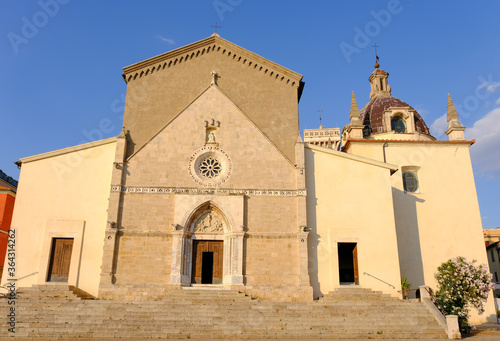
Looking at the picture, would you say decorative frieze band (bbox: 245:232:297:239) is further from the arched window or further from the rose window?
the arched window

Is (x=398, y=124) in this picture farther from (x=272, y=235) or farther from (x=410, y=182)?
(x=272, y=235)

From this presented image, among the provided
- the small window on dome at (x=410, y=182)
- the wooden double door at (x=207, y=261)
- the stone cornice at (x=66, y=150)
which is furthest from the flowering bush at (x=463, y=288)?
the stone cornice at (x=66, y=150)

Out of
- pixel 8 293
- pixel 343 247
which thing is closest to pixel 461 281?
pixel 343 247

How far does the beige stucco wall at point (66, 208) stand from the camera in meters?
19.2

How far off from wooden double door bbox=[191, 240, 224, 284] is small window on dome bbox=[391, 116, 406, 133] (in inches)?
644

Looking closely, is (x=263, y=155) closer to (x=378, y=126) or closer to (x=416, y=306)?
(x=416, y=306)

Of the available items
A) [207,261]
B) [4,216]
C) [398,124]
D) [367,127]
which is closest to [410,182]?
[398,124]

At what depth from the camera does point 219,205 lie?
20.3m

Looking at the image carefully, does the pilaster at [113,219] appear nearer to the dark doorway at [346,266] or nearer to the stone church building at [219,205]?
the stone church building at [219,205]

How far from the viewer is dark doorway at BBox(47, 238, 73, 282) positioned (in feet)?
63.1

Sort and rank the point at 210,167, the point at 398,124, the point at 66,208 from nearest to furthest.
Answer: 1. the point at 66,208
2. the point at 210,167
3. the point at 398,124

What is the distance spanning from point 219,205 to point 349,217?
655 centimetres

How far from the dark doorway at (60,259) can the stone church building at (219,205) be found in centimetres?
5

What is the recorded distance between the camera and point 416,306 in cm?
1722
